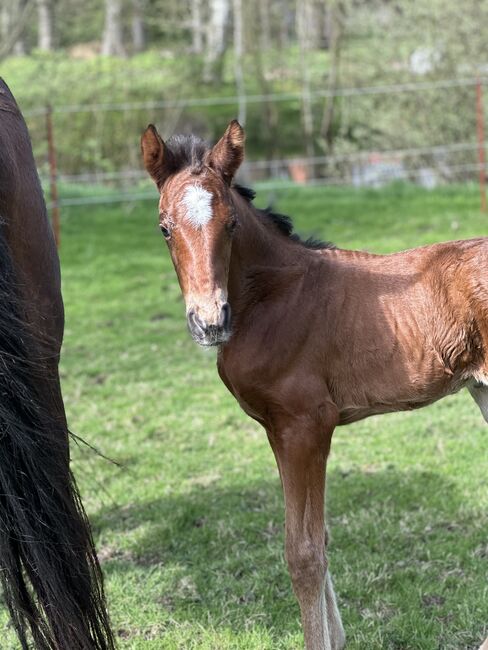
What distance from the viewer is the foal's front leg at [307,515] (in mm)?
2715

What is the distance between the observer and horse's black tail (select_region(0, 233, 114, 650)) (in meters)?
2.28

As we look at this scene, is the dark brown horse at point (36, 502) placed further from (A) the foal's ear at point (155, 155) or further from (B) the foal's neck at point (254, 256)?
(B) the foal's neck at point (254, 256)

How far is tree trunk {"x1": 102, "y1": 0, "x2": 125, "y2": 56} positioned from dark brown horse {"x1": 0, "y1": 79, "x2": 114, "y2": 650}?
565 inches

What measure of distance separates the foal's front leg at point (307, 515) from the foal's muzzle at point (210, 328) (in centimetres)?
46

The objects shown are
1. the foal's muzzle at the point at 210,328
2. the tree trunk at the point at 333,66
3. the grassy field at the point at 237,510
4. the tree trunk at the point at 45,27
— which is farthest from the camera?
the tree trunk at the point at 45,27

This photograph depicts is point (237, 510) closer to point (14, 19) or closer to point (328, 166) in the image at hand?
point (328, 166)

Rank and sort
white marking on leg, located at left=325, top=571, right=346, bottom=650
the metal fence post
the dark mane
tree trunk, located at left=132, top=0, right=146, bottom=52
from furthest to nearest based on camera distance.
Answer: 1. tree trunk, located at left=132, top=0, right=146, bottom=52
2. the metal fence post
3. the dark mane
4. white marking on leg, located at left=325, top=571, right=346, bottom=650

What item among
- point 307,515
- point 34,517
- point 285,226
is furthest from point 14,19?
point 34,517

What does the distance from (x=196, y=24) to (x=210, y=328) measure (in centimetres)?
1355

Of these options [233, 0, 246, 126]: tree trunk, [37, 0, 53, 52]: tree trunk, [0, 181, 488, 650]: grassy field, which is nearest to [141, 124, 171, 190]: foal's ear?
[0, 181, 488, 650]: grassy field

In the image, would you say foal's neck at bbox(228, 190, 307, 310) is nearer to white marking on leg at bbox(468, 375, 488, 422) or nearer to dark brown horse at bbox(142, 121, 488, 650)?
dark brown horse at bbox(142, 121, 488, 650)

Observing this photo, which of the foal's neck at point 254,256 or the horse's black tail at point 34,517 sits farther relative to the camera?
the foal's neck at point 254,256

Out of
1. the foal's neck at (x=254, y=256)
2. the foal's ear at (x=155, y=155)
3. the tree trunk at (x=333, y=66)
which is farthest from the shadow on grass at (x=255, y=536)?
the tree trunk at (x=333, y=66)

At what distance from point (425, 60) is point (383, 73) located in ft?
2.50
